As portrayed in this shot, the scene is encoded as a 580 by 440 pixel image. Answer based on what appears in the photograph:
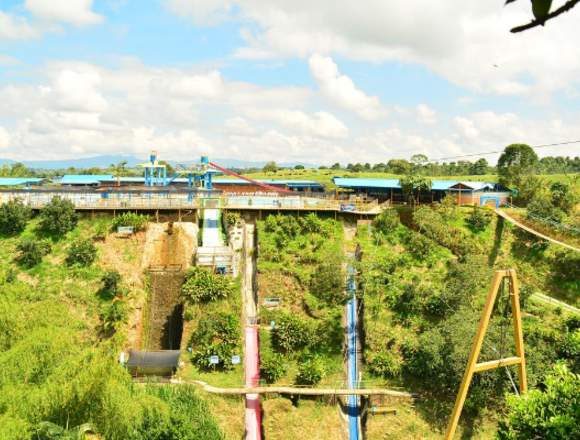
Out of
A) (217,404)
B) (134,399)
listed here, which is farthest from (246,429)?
(134,399)

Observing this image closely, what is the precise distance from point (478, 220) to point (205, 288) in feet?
81.8

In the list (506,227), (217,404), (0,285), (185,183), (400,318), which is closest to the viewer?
(0,285)

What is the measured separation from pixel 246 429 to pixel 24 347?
1387cm

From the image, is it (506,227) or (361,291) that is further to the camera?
(506,227)

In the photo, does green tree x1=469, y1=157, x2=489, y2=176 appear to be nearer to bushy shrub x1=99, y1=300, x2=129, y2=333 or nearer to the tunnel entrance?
the tunnel entrance

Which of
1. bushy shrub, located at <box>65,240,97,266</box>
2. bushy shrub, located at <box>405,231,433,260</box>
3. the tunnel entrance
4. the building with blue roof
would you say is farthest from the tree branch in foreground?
the building with blue roof

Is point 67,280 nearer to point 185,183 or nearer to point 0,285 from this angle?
point 0,285

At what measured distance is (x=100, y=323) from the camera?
1342 inches

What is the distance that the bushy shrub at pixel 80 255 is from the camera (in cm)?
3722

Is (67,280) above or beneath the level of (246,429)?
above

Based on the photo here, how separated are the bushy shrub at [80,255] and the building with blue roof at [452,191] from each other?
88.8 ft

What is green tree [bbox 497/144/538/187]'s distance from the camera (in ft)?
152

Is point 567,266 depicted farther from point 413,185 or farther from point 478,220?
point 413,185

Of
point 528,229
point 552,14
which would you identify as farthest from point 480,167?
point 552,14
